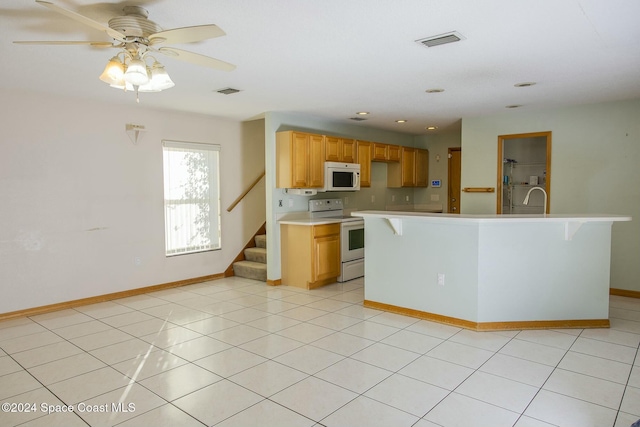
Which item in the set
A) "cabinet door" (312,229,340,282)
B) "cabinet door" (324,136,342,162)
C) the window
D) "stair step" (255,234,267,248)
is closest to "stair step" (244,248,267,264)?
"stair step" (255,234,267,248)

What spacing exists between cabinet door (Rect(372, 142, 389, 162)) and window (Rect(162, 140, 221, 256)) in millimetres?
2561

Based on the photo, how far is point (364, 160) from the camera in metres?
6.69

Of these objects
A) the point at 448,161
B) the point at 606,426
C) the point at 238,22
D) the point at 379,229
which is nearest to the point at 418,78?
the point at 379,229

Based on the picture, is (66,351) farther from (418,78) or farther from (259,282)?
(418,78)

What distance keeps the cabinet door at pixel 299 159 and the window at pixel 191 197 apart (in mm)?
1318

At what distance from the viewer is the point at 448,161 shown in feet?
25.8

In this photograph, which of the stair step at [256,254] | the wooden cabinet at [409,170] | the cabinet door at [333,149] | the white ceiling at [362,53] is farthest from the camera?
the wooden cabinet at [409,170]

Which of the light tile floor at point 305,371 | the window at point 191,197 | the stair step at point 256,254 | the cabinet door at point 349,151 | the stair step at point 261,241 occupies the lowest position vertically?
the light tile floor at point 305,371

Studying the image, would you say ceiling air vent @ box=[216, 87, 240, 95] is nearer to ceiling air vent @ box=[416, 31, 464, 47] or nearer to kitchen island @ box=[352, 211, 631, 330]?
ceiling air vent @ box=[416, 31, 464, 47]

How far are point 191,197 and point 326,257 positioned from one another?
2104 millimetres

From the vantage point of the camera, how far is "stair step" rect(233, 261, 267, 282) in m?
6.03

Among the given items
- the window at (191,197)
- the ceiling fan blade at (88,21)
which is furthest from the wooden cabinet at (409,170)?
the ceiling fan blade at (88,21)

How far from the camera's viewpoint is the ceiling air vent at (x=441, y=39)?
2.76 metres

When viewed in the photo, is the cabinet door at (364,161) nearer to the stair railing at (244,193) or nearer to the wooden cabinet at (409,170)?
the wooden cabinet at (409,170)
